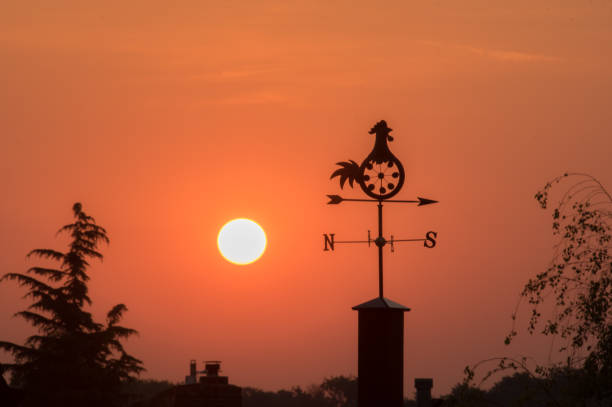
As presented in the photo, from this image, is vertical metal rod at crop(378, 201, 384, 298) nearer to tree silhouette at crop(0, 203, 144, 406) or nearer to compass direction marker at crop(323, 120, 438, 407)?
compass direction marker at crop(323, 120, 438, 407)

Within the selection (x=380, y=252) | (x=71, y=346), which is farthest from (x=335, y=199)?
(x=71, y=346)

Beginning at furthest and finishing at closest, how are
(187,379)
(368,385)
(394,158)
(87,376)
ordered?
(87,376)
(187,379)
(394,158)
(368,385)

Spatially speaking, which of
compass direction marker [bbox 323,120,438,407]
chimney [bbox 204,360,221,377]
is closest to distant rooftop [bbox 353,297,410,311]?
compass direction marker [bbox 323,120,438,407]

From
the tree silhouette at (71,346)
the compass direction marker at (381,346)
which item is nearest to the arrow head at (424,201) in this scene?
the compass direction marker at (381,346)

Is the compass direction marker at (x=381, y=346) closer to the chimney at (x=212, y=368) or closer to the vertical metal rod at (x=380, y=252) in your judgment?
the vertical metal rod at (x=380, y=252)

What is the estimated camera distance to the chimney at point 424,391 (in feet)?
44.0

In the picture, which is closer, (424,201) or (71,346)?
(424,201)

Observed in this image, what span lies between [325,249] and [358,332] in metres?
1.57

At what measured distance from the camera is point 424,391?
44.2ft

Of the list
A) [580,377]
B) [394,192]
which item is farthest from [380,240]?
[580,377]

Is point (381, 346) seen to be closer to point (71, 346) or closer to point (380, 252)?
point (380, 252)

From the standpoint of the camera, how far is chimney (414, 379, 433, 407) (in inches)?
528

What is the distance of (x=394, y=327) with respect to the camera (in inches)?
492

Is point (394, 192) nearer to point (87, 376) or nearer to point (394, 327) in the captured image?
point (394, 327)
